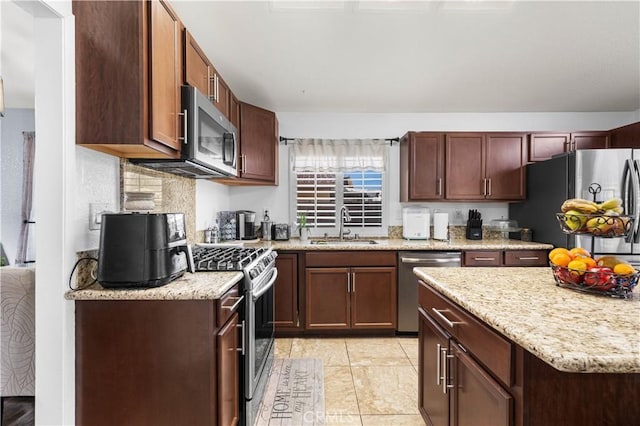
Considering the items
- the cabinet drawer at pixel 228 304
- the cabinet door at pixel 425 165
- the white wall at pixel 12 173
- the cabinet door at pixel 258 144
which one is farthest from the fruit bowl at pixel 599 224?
the white wall at pixel 12 173

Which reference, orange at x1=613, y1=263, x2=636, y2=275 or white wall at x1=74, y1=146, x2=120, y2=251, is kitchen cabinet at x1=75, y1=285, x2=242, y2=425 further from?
orange at x1=613, y1=263, x2=636, y2=275

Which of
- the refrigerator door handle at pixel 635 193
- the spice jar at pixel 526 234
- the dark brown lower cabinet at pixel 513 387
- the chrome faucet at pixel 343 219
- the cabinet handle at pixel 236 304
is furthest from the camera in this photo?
the chrome faucet at pixel 343 219

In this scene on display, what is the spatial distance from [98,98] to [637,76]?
13.3 ft

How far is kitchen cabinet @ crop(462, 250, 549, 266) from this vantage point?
3.10 m

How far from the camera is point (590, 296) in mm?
1196

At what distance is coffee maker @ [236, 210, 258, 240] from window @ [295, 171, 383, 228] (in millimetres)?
659

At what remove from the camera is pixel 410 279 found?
3096 millimetres

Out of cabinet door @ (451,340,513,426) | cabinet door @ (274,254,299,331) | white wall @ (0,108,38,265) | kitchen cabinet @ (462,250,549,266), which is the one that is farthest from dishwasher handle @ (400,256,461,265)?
white wall @ (0,108,38,265)

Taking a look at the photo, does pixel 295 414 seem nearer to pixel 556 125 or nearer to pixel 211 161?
pixel 211 161

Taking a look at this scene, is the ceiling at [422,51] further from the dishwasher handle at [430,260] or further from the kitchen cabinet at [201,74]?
the dishwasher handle at [430,260]

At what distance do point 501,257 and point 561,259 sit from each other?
202 cm

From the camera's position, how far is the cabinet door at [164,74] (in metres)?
1.48

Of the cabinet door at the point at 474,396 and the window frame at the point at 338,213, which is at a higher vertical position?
the window frame at the point at 338,213

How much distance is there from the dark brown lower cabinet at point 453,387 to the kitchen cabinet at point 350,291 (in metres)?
1.32
